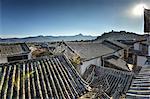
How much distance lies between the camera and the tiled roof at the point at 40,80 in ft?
32.6

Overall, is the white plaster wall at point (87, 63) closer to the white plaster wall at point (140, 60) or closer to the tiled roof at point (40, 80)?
the white plaster wall at point (140, 60)

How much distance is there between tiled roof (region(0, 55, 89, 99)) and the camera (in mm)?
9938

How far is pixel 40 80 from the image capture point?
11.0m

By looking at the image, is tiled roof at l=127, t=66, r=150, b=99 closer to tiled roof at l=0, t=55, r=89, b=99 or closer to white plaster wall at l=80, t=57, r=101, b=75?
tiled roof at l=0, t=55, r=89, b=99

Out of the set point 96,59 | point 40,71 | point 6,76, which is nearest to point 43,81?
point 40,71

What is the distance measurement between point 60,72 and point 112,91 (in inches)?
476

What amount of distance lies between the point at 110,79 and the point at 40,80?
51.8 ft

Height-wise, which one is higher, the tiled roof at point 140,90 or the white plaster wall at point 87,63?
the tiled roof at point 140,90

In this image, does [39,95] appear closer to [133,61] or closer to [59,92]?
[59,92]

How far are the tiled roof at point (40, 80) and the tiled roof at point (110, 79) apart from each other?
9.50 m

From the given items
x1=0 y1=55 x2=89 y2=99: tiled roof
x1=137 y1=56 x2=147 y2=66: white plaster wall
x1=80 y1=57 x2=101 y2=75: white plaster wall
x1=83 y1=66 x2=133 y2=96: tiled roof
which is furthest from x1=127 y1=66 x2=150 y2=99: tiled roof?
Result: x1=137 y1=56 x2=147 y2=66: white plaster wall

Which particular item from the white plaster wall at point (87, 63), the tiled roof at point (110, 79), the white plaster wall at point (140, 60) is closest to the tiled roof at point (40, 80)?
the tiled roof at point (110, 79)

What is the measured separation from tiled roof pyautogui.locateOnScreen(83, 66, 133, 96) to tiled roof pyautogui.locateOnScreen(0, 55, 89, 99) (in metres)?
9.50

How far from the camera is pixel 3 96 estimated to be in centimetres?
929
